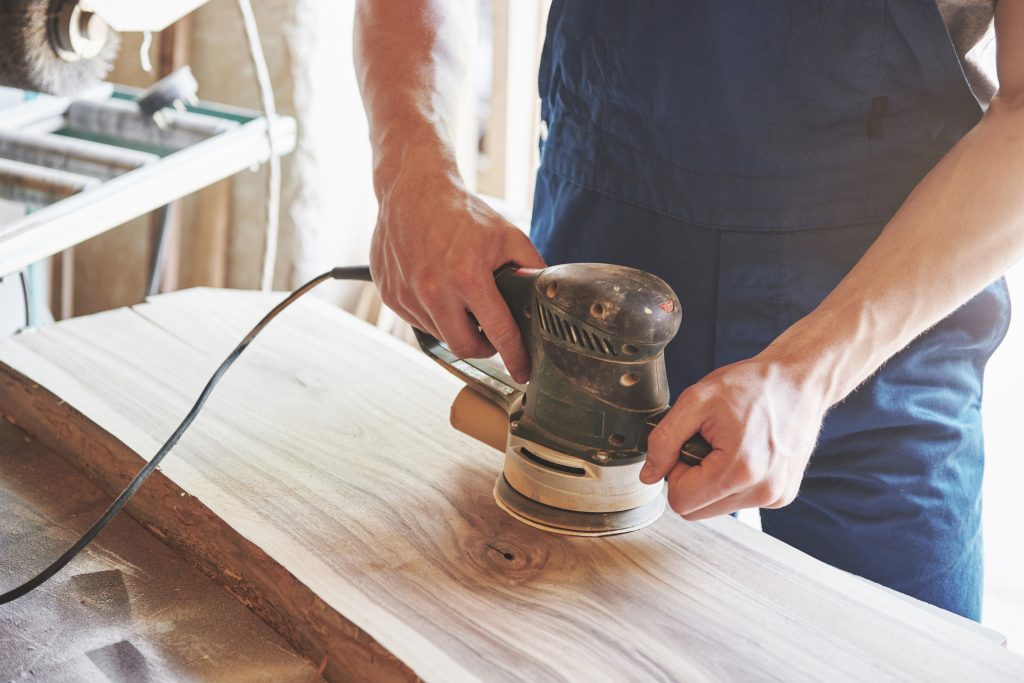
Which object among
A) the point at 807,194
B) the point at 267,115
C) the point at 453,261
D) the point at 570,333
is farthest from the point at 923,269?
the point at 267,115

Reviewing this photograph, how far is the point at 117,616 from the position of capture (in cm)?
95

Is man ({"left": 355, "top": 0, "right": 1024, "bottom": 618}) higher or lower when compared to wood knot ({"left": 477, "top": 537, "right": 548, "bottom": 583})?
higher

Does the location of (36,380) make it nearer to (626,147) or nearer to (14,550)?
(14,550)

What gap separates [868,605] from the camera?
38.0 inches

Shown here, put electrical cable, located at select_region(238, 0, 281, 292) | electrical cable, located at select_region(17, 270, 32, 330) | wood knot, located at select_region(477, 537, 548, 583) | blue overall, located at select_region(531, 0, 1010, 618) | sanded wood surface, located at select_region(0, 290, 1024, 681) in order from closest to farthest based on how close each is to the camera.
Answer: sanded wood surface, located at select_region(0, 290, 1024, 681), wood knot, located at select_region(477, 537, 548, 583), blue overall, located at select_region(531, 0, 1010, 618), electrical cable, located at select_region(17, 270, 32, 330), electrical cable, located at select_region(238, 0, 281, 292)

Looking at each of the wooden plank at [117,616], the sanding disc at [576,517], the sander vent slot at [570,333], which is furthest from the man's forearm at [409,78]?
the wooden plank at [117,616]

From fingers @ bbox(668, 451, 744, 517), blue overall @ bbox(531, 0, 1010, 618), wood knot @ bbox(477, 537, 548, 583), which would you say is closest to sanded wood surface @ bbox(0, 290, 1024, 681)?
wood knot @ bbox(477, 537, 548, 583)

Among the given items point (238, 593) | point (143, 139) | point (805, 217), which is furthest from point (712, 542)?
point (143, 139)

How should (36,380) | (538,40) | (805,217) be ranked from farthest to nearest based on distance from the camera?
(538,40)
(36,380)
(805,217)

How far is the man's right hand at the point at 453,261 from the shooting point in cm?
103

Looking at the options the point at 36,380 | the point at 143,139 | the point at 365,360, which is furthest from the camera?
the point at 143,139

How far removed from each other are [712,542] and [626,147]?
19.1 inches

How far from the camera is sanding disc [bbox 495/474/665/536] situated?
1.03 m

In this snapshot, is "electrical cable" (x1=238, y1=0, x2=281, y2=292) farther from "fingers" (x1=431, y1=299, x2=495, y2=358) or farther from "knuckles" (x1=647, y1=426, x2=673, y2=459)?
"knuckles" (x1=647, y1=426, x2=673, y2=459)
